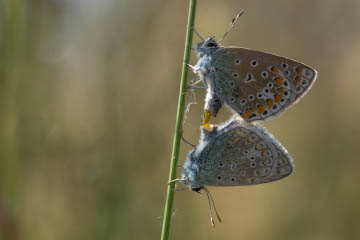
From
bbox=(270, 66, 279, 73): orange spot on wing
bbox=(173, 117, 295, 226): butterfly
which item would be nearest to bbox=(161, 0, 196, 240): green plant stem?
bbox=(173, 117, 295, 226): butterfly

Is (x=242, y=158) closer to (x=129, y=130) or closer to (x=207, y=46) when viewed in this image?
(x=207, y=46)

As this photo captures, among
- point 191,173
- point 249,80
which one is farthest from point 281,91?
point 191,173

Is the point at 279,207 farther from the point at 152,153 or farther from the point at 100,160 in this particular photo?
the point at 100,160

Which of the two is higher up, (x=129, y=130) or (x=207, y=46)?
(x=207, y=46)

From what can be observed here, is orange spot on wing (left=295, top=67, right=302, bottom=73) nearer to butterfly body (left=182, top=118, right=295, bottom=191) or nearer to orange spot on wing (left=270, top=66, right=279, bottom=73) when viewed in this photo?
orange spot on wing (left=270, top=66, right=279, bottom=73)

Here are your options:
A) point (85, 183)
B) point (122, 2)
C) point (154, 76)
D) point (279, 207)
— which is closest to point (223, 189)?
point (279, 207)

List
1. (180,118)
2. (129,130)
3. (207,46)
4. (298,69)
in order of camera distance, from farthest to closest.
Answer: (129,130)
(207,46)
(298,69)
(180,118)

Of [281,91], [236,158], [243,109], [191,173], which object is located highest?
[281,91]
